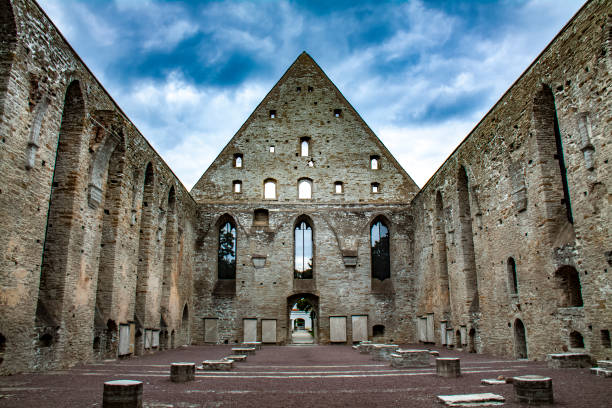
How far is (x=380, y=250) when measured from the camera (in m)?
25.8

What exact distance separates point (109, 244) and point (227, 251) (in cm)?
1052

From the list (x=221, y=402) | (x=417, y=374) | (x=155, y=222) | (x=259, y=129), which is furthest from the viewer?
(x=259, y=129)

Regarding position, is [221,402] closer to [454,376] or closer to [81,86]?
[454,376]

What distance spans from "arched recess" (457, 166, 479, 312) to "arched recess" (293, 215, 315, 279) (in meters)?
9.03

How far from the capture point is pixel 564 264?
12.1 metres

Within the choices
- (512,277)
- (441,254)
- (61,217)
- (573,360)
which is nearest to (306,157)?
(441,254)

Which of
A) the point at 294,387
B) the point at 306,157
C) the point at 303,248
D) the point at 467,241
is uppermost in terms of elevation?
the point at 306,157

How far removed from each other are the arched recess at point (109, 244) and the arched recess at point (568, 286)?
12383 mm

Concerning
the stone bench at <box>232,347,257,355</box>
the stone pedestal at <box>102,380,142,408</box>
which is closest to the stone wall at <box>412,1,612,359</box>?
the stone bench at <box>232,347,257,355</box>

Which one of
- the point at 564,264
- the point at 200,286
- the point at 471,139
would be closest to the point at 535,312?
the point at 564,264

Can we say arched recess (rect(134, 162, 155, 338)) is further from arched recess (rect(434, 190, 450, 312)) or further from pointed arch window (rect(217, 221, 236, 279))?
arched recess (rect(434, 190, 450, 312))

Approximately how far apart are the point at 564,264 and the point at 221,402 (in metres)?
9.16

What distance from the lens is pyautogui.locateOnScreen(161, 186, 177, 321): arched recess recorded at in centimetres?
2031

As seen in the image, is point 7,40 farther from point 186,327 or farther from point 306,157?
point 306,157
